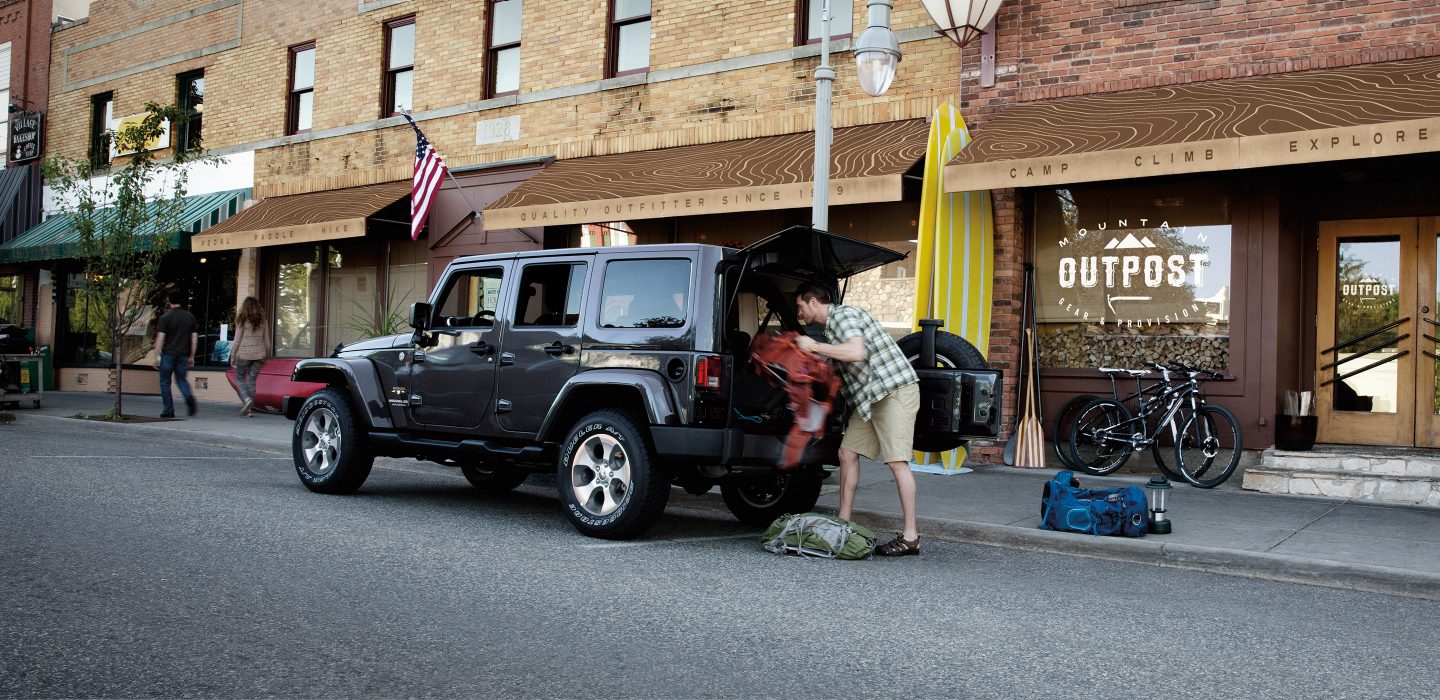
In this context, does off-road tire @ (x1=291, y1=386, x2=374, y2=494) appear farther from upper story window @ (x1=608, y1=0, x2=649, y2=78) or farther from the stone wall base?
the stone wall base

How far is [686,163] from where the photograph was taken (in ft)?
42.4

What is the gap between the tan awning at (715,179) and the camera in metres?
11.0

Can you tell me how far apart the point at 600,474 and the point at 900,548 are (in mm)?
1916

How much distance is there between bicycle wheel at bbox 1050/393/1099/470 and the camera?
10.9 metres

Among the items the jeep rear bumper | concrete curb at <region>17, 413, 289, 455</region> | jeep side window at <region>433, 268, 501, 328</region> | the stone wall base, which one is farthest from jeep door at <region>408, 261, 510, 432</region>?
the stone wall base

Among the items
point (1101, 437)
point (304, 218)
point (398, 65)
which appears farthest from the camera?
point (398, 65)

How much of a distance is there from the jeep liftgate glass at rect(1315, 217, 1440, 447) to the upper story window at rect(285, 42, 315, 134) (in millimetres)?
15492

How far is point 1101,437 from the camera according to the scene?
10.5m

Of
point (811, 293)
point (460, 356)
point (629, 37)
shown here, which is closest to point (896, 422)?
point (811, 293)

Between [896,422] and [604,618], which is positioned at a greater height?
[896,422]

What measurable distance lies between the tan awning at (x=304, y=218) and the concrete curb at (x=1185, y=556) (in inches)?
364

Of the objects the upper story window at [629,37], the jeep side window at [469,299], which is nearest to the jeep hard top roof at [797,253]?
the jeep side window at [469,299]

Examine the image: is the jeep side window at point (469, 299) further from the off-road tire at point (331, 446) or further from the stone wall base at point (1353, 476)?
the stone wall base at point (1353, 476)

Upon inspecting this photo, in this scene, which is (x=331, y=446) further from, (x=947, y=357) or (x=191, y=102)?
(x=191, y=102)
